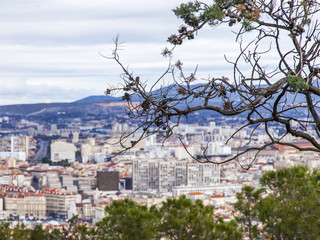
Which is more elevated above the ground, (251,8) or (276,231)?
(251,8)

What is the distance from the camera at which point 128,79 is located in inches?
81.4

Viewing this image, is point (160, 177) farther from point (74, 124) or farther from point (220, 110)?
point (220, 110)

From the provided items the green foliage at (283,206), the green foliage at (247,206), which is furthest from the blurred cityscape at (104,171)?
the green foliage at (283,206)

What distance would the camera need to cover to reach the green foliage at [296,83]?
6.27 feet

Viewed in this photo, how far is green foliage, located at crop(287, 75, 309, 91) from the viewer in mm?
1912

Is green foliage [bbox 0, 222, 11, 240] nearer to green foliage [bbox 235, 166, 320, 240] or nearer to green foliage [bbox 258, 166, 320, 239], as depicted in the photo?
green foliage [bbox 235, 166, 320, 240]

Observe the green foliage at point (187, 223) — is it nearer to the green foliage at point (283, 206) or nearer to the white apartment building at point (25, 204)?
the green foliage at point (283, 206)

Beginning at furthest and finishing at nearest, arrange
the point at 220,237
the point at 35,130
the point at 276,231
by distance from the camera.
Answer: the point at 35,130 < the point at 220,237 < the point at 276,231

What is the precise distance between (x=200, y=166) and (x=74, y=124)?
41.4 m

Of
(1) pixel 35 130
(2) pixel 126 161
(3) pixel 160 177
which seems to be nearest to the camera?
(3) pixel 160 177

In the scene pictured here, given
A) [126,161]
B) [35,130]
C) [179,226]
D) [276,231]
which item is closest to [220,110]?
[276,231]

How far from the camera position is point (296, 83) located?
1912 millimetres

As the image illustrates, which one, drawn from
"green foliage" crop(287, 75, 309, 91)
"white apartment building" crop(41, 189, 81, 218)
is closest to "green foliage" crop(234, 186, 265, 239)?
"green foliage" crop(287, 75, 309, 91)

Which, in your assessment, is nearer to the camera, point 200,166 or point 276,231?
point 276,231
